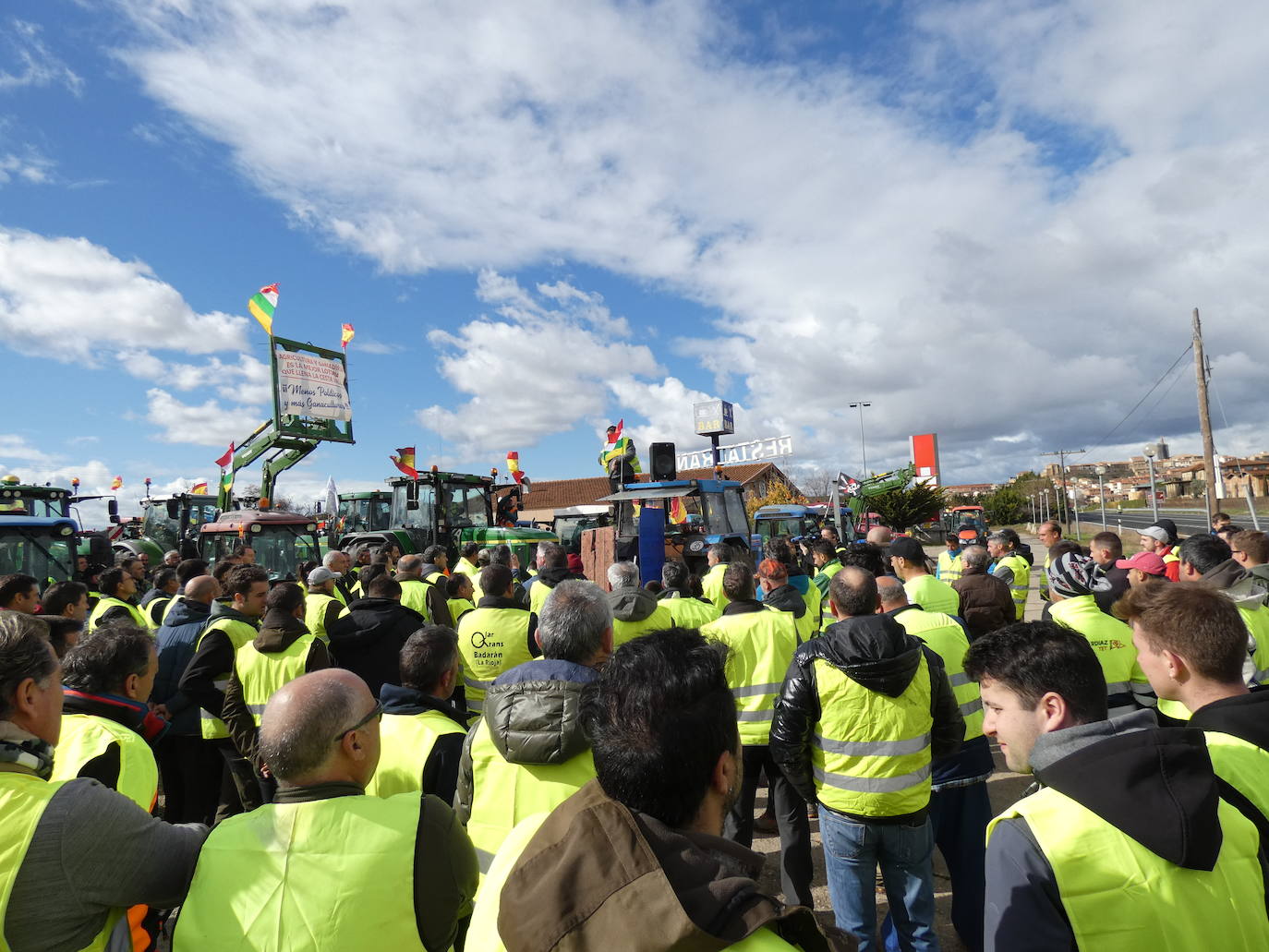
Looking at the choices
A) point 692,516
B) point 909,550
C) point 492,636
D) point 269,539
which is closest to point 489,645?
point 492,636

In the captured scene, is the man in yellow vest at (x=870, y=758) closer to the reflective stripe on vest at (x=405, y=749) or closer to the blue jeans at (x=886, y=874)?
the blue jeans at (x=886, y=874)

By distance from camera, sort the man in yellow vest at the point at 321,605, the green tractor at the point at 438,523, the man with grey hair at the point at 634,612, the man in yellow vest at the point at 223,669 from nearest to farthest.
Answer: the man in yellow vest at the point at 223,669
the man with grey hair at the point at 634,612
the man in yellow vest at the point at 321,605
the green tractor at the point at 438,523

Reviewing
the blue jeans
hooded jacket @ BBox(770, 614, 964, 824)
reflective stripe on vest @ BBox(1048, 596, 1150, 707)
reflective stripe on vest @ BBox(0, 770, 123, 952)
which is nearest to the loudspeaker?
reflective stripe on vest @ BBox(1048, 596, 1150, 707)

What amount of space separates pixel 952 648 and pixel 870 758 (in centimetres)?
92

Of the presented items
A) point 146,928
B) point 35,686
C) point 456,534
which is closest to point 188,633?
point 146,928

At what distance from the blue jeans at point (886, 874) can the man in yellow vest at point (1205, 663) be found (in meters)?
1.26

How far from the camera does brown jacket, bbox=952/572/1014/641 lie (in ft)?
16.1

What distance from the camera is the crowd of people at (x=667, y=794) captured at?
121cm

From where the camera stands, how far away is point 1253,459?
6662 centimetres

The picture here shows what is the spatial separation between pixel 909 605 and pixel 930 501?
2820 centimetres

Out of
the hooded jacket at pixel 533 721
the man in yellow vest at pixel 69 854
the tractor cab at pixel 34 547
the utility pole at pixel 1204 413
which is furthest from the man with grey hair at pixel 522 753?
the utility pole at pixel 1204 413

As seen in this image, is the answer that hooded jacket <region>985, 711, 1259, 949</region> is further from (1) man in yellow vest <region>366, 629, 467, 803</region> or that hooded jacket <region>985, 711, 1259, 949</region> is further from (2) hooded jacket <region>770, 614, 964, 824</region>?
(1) man in yellow vest <region>366, 629, 467, 803</region>

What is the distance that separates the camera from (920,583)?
475cm

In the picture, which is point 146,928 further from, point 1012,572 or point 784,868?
point 1012,572
